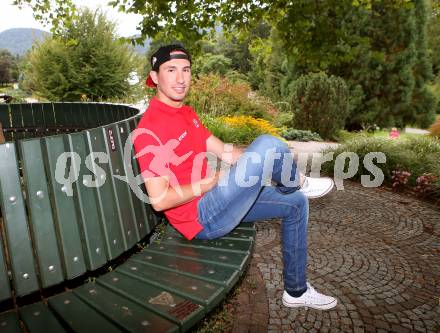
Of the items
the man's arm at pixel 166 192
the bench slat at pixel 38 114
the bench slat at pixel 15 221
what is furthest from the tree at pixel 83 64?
the bench slat at pixel 15 221

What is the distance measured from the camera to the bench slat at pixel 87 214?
197cm

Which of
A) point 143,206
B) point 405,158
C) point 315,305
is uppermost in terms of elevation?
point 143,206

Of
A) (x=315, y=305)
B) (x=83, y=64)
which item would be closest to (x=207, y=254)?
(x=315, y=305)

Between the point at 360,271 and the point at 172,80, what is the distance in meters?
2.60

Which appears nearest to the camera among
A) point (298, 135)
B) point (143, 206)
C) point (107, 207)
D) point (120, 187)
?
point (107, 207)

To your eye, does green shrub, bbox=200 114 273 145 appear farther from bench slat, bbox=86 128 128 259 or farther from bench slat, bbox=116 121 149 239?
bench slat, bbox=86 128 128 259

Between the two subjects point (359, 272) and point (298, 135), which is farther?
point (298, 135)

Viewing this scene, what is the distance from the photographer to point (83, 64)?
706 inches

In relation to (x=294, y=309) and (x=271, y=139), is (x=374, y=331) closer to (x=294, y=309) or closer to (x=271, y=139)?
(x=294, y=309)

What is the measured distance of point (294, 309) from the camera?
9.61 feet

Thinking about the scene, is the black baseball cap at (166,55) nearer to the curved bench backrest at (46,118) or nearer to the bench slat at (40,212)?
the bench slat at (40,212)

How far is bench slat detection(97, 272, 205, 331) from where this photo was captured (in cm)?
170

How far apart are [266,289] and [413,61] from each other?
1948 cm

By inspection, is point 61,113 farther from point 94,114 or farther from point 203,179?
point 203,179
